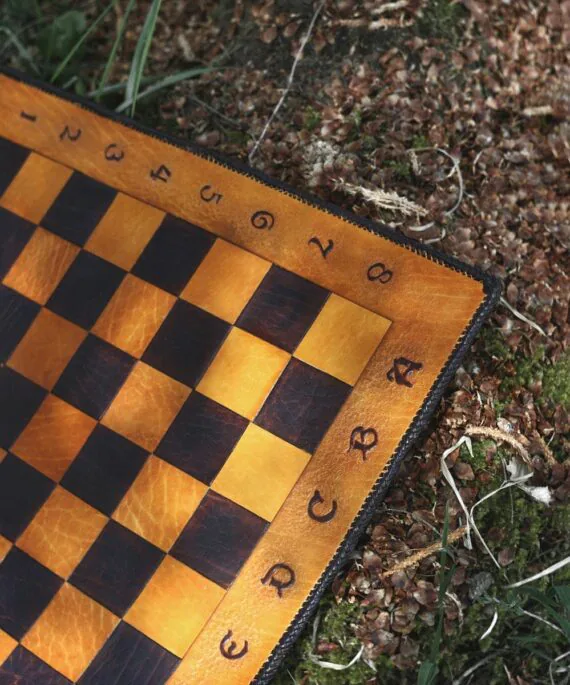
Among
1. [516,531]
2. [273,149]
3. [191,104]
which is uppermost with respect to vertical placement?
[191,104]

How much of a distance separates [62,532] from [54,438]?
190mm

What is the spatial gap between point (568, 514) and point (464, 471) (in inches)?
8.7

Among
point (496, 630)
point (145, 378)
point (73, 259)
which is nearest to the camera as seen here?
point (496, 630)

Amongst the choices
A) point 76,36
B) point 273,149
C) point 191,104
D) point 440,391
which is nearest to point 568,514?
point 440,391

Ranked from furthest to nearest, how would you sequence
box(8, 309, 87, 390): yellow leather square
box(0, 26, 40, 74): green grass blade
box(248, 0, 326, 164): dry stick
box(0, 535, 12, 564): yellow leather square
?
box(0, 26, 40, 74): green grass blade
box(248, 0, 326, 164): dry stick
box(8, 309, 87, 390): yellow leather square
box(0, 535, 12, 564): yellow leather square

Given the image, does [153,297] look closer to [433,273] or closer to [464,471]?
[433,273]

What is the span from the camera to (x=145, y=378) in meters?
1.41

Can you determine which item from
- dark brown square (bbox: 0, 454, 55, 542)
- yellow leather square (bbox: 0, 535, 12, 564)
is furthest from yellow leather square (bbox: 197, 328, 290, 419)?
yellow leather square (bbox: 0, 535, 12, 564)

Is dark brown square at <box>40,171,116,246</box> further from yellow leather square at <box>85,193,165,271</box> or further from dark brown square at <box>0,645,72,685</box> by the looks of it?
dark brown square at <box>0,645,72,685</box>

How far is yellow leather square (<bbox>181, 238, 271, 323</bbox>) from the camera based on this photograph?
142 centimetres

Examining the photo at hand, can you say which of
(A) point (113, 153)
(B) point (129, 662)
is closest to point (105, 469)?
(B) point (129, 662)

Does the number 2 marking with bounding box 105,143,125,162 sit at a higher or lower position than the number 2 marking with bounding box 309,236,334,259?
higher

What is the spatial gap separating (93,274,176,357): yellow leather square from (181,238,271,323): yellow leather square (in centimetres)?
6

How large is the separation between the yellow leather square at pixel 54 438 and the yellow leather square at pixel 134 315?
173 millimetres
